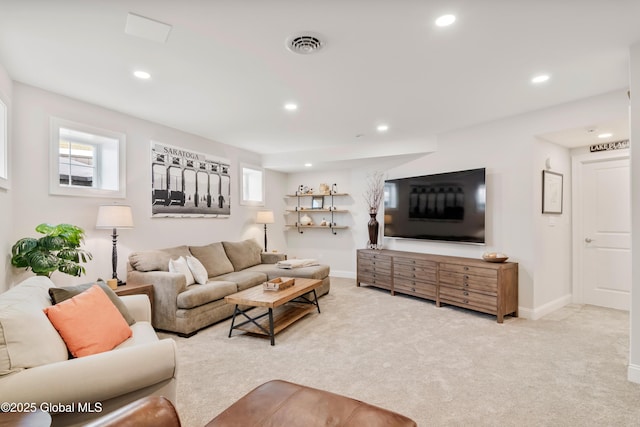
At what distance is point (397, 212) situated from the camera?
5.21 metres

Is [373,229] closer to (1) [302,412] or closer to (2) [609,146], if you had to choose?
(2) [609,146]

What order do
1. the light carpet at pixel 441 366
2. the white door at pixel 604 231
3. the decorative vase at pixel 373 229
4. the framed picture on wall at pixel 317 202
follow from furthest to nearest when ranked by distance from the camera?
1. the framed picture on wall at pixel 317 202
2. the decorative vase at pixel 373 229
3. the white door at pixel 604 231
4. the light carpet at pixel 441 366

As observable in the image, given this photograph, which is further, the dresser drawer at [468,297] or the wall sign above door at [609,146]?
the wall sign above door at [609,146]

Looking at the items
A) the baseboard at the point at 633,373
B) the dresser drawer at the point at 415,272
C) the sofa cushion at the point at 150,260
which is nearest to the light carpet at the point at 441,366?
the baseboard at the point at 633,373

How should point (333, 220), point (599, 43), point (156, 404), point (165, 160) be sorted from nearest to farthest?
point (156, 404)
point (599, 43)
point (165, 160)
point (333, 220)

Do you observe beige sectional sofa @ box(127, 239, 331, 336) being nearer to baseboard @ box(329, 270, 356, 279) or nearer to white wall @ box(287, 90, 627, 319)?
baseboard @ box(329, 270, 356, 279)

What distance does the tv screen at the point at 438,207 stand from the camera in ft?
13.7

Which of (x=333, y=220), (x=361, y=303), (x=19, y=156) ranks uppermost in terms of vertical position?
(x=19, y=156)

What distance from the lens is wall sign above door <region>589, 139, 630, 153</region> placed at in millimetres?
3955

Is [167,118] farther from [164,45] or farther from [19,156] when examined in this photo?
[164,45]

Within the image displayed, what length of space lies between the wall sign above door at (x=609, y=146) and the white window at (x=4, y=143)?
6.44 meters

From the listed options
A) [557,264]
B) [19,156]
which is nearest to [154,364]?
[19,156]

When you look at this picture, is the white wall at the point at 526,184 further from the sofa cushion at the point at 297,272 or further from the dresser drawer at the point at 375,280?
the sofa cushion at the point at 297,272

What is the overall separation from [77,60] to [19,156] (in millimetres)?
1171
